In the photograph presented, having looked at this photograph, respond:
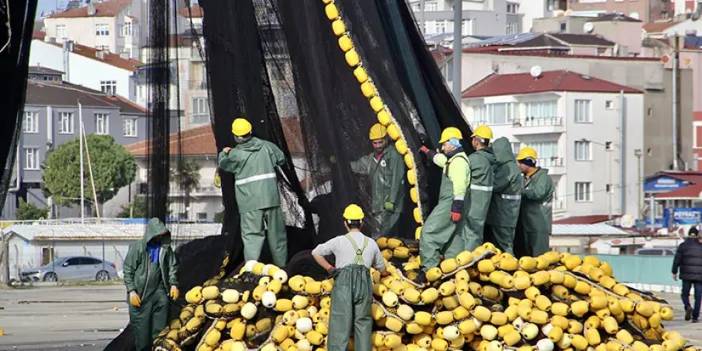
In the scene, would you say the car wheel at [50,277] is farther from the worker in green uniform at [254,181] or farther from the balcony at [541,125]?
the worker in green uniform at [254,181]

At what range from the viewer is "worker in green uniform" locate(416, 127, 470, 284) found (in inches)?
637

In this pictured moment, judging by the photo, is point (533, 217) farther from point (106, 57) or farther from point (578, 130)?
point (106, 57)

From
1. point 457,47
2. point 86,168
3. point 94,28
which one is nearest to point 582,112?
point 86,168

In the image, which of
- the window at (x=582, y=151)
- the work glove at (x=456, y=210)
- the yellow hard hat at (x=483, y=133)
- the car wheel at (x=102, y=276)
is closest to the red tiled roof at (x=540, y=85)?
the window at (x=582, y=151)

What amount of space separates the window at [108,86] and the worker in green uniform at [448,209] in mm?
87136

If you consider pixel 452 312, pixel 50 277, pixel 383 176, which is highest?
pixel 383 176

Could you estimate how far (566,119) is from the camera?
94.9 metres

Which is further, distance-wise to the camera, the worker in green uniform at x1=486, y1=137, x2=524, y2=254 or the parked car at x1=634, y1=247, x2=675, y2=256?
the parked car at x1=634, y1=247, x2=675, y2=256

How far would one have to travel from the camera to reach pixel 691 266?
90.1ft

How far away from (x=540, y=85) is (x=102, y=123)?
2596 centimetres

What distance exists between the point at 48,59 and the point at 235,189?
88165mm

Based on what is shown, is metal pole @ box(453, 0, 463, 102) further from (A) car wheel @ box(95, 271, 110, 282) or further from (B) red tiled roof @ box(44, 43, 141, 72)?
(B) red tiled roof @ box(44, 43, 141, 72)

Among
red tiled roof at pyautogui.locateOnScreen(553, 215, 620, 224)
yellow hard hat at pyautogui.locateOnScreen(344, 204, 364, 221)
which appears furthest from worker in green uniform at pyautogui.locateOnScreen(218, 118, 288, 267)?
red tiled roof at pyautogui.locateOnScreen(553, 215, 620, 224)

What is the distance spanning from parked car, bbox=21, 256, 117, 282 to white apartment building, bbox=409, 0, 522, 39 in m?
65.4
